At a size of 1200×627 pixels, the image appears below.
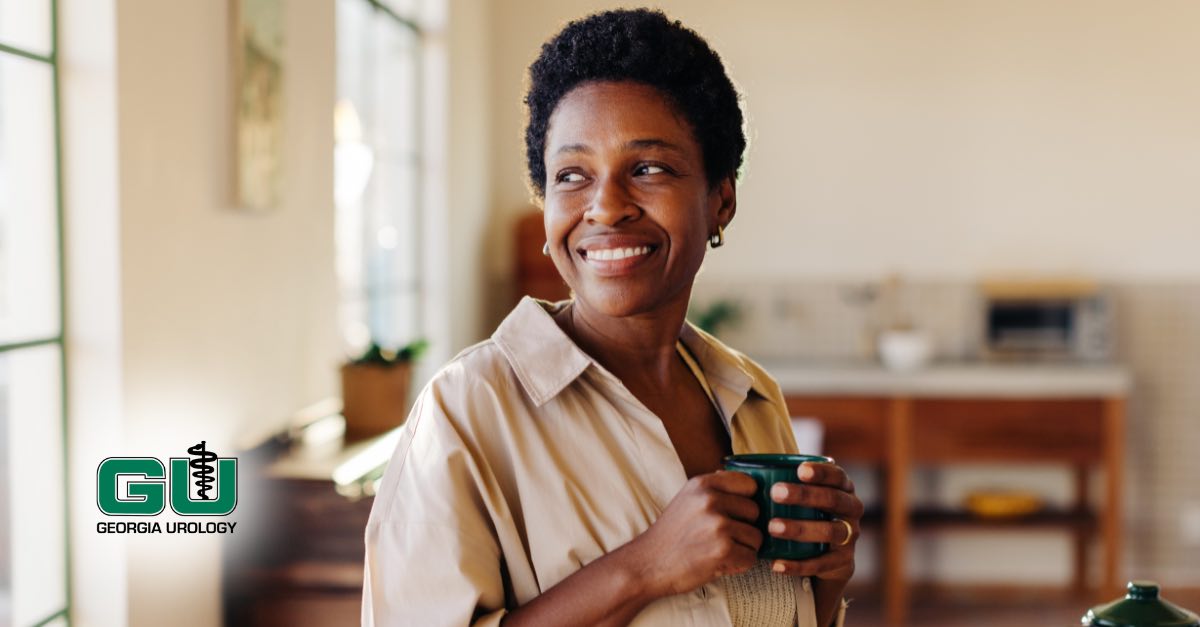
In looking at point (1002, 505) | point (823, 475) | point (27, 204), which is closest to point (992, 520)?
point (1002, 505)

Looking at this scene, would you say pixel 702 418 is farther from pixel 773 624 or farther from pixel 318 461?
pixel 318 461

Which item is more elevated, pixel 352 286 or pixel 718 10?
pixel 718 10

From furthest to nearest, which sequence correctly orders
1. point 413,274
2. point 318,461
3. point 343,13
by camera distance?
point 413,274 → point 343,13 → point 318,461

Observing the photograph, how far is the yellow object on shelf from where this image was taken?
538 centimetres

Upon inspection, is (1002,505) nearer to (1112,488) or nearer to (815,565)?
(1112,488)

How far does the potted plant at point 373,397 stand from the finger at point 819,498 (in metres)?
2.30

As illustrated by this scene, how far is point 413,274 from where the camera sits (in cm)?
488

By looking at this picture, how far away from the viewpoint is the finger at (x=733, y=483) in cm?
108

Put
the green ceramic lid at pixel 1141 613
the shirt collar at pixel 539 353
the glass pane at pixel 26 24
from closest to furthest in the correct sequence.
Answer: the green ceramic lid at pixel 1141 613
the shirt collar at pixel 539 353
the glass pane at pixel 26 24

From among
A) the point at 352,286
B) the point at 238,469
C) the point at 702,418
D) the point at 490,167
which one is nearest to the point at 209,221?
the point at 238,469

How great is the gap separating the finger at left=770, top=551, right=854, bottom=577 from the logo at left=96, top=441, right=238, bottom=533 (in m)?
1.55

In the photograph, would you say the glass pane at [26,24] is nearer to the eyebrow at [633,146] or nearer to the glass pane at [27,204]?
the glass pane at [27,204]

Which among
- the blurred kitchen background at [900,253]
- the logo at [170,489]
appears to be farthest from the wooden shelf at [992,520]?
the logo at [170,489]

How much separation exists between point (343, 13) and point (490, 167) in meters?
1.93
